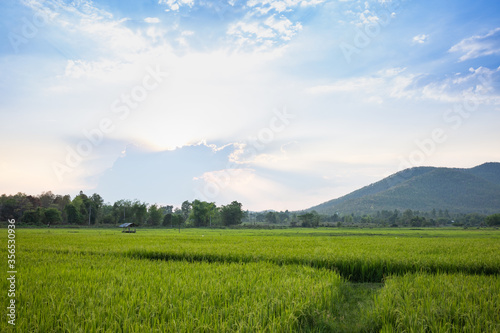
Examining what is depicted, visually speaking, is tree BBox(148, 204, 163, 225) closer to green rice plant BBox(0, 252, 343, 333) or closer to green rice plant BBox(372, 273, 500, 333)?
green rice plant BBox(0, 252, 343, 333)

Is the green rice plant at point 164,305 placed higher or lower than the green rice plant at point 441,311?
higher

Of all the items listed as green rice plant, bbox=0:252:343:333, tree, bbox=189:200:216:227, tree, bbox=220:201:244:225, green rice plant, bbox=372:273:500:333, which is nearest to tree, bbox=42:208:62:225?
tree, bbox=189:200:216:227

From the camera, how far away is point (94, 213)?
91938mm

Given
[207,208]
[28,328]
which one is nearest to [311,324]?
[28,328]

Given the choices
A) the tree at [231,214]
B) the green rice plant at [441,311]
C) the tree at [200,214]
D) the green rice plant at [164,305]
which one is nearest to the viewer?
the green rice plant at [164,305]

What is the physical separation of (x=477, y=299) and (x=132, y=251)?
46.9ft


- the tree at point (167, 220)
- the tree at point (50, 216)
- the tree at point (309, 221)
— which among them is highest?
the tree at point (50, 216)

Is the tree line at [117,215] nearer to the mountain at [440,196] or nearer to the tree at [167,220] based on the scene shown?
the tree at [167,220]

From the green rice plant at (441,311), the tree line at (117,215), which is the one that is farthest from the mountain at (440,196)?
the green rice plant at (441,311)

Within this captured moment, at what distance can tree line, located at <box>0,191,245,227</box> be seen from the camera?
247ft

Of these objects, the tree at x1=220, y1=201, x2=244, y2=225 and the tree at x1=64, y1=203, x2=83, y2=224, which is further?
the tree at x1=220, y1=201, x2=244, y2=225

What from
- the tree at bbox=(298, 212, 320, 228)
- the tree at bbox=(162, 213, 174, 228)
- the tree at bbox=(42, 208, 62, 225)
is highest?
the tree at bbox=(42, 208, 62, 225)

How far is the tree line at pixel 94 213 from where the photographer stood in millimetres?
75350

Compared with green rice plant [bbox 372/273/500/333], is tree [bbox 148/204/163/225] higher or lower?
lower
